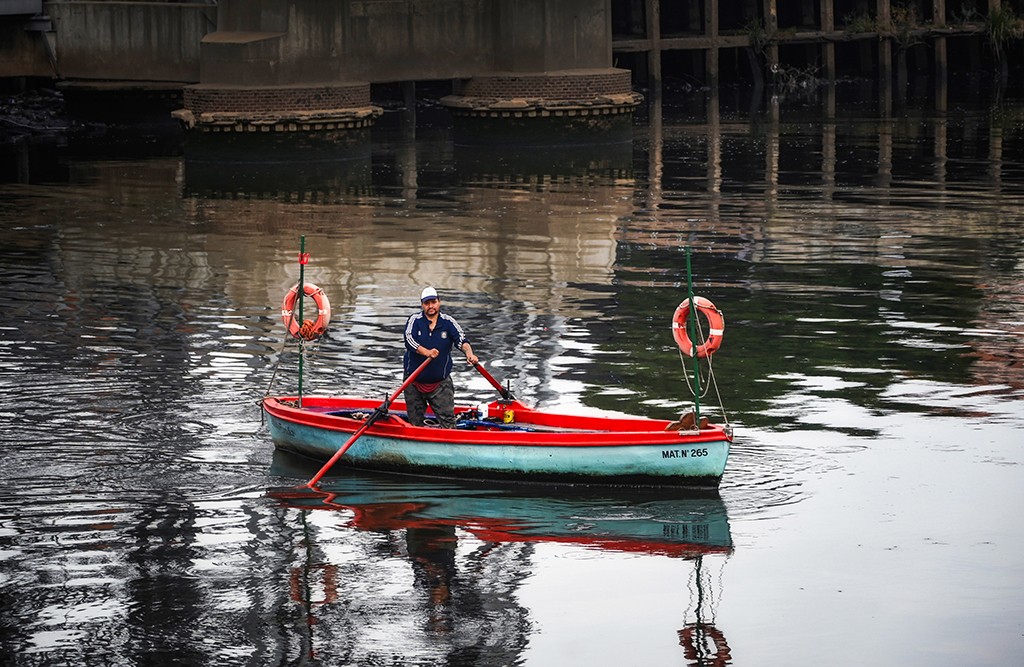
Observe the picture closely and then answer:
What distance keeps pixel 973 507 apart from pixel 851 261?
1170cm

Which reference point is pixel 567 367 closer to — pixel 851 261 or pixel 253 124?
pixel 851 261

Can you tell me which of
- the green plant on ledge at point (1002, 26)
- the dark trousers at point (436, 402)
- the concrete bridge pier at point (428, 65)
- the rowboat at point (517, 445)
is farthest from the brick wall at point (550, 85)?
the dark trousers at point (436, 402)

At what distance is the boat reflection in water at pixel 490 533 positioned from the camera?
13.4 meters

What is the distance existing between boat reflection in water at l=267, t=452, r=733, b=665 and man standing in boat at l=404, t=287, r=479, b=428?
0.75m

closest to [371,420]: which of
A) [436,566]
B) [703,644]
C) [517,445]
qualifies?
[517,445]

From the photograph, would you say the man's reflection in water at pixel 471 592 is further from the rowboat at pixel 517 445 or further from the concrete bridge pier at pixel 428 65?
the concrete bridge pier at pixel 428 65

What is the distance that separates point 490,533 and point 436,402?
2.22 m

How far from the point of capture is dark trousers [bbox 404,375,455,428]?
1738cm

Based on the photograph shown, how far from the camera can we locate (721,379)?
2039 cm

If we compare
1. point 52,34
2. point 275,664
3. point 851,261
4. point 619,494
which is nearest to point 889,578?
point 619,494

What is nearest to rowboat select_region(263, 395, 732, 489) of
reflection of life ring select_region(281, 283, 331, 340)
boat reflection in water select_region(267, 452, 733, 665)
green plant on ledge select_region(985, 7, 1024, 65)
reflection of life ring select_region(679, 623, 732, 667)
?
boat reflection in water select_region(267, 452, 733, 665)

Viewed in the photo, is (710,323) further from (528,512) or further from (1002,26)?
(1002,26)

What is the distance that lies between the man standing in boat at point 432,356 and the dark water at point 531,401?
854 millimetres

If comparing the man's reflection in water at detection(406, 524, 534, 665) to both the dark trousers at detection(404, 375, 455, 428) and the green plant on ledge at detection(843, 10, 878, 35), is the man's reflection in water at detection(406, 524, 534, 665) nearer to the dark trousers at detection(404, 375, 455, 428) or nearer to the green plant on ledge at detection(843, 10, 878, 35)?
the dark trousers at detection(404, 375, 455, 428)
